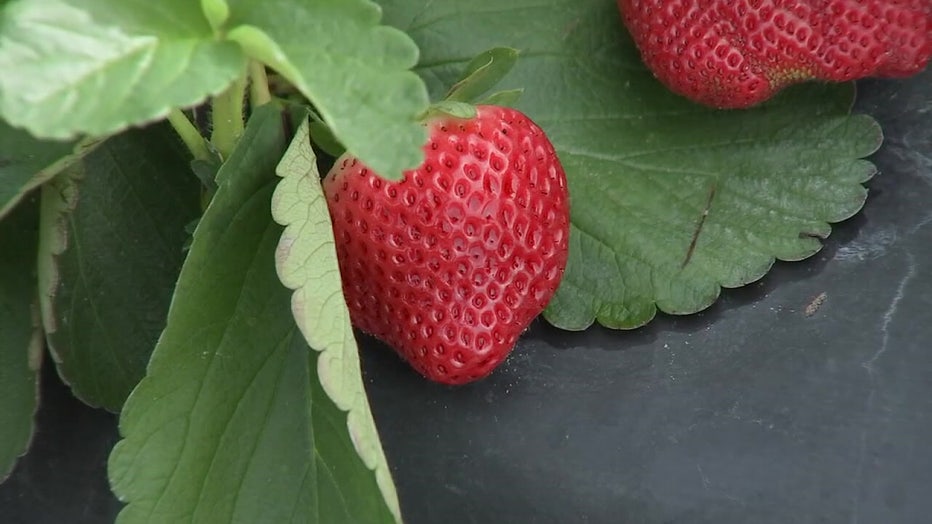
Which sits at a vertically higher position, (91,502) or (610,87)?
(610,87)

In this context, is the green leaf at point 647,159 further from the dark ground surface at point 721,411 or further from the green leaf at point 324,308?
the green leaf at point 324,308

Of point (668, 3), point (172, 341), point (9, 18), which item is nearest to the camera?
point (9, 18)

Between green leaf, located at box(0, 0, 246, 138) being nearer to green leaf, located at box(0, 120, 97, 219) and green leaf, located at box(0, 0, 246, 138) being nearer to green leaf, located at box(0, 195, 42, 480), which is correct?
green leaf, located at box(0, 120, 97, 219)

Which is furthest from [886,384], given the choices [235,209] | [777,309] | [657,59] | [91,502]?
[91,502]

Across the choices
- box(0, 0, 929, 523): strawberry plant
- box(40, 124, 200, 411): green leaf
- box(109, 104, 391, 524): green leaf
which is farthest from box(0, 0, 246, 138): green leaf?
box(40, 124, 200, 411): green leaf

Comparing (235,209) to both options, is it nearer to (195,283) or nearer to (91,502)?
(195,283)

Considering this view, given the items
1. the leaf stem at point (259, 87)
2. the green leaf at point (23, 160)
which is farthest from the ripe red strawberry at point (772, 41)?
the green leaf at point (23, 160)

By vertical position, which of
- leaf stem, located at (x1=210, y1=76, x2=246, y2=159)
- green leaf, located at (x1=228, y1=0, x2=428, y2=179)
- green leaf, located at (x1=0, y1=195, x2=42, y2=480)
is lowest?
green leaf, located at (x1=0, y1=195, x2=42, y2=480)

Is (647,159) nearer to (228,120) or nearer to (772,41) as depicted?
(772,41)
